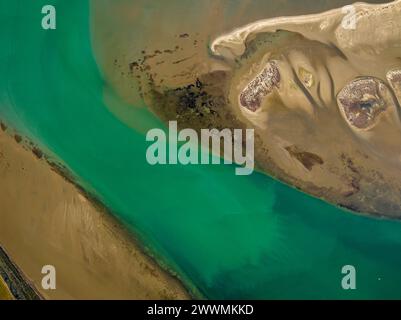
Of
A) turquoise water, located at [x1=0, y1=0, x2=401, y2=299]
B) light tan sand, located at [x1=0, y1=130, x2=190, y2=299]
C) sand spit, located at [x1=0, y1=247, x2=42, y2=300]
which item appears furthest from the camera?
turquoise water, located at [x1=0, y1=0, x2=401, y2=299]

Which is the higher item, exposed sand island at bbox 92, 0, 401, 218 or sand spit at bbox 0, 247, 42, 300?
exposed sand island at bbox 92, 0, 401, 218

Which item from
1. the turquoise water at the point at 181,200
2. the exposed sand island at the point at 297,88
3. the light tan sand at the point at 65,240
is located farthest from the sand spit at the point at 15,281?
the exposed sand island at the point at 297,88

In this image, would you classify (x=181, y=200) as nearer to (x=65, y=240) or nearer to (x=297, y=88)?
(x=65, y=240)

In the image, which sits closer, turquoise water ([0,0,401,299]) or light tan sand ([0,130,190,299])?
light tan sand ([0,130,190,299])

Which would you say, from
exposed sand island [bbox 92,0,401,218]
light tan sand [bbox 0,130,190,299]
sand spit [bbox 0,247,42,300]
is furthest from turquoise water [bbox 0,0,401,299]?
sand spit [bbox 0,247,42,300]

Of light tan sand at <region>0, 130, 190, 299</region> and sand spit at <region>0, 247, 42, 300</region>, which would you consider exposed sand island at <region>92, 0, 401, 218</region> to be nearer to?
light tan sand at <region>0, 130, 190, 299</region>

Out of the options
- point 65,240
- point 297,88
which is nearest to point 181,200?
point 65,240

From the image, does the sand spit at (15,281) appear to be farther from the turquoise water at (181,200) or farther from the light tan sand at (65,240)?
the turquoise water at (181,200)

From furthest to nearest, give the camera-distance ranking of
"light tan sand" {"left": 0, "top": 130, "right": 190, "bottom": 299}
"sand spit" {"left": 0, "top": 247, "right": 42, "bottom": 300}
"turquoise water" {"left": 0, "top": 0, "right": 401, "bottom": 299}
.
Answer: "turquoise water" {"left": 0, "top": 0, "right": 401, "bottom": 299}, "light tan sand" {"left": 0, "top": 130, "right": 190, "bottom": 299}, "sand spit" {"left": 0, "top": 247, "right": 42, "bottom": 300}
